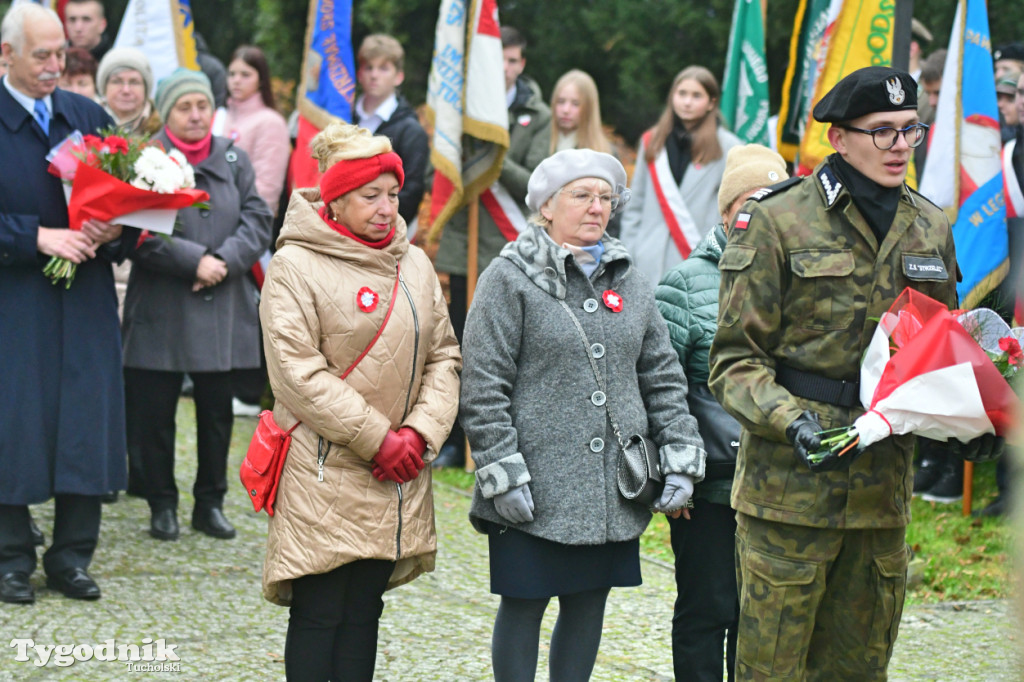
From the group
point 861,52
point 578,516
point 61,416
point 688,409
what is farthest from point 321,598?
point 861,52

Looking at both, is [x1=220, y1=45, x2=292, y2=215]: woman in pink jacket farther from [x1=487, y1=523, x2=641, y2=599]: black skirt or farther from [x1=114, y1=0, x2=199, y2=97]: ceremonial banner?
[x1=487, y1=523, x2=641, y2=599]: black skirt

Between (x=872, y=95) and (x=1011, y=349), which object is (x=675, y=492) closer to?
(x=1011, y=349)

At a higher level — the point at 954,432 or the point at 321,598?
the point at 954,432

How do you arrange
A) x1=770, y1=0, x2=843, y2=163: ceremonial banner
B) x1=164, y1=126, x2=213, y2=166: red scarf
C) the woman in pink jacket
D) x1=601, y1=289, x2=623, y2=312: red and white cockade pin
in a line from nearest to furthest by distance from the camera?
x1=601, y1=289, x2=623, y2=312: red and white cockade pin, x1=164, y1=126, x2=213, y2=166: red scarf, x1=770, y1=0, x2=843, y2=163: ceremonial banner, the woman in pink jacket

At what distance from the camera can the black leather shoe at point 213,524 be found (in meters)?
6.80

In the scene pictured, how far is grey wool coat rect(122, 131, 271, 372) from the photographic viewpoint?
6.43 m

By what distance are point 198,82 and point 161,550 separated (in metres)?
2.40

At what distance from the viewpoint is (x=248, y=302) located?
683 cm

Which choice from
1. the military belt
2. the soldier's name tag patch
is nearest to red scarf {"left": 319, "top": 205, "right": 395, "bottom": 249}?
the military belt

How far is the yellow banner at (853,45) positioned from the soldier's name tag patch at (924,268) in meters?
3.16

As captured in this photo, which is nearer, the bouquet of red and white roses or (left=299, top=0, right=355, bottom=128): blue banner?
the bouquet of red and white roses

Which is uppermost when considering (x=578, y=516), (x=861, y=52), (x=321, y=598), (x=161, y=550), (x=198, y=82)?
(x=861, y=52)

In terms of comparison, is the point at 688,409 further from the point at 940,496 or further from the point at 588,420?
the point at 940,496

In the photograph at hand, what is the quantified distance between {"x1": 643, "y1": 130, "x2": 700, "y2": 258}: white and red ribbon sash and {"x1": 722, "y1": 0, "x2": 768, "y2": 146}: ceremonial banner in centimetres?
105
